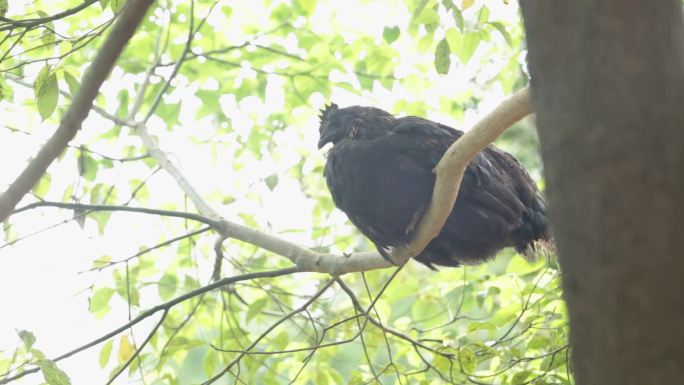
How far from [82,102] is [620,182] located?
1.03m

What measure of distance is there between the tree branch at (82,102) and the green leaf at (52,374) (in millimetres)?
996

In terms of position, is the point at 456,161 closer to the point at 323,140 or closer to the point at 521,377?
the point at 521,377

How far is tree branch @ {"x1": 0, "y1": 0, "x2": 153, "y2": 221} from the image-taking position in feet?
5.32

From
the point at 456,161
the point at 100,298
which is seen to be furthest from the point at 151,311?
the point at 456,161

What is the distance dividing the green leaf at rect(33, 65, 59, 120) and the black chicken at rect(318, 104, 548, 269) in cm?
104

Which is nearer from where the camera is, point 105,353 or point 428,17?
point 428,17

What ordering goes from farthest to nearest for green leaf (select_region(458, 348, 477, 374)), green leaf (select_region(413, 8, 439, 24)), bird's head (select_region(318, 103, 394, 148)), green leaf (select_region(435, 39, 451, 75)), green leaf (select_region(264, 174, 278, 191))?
green leaf (select_region(264, 174, 278, 191)), bird's head (select_region(318, 103, 394, 148)), green leaf (select_region(413, 8, 439, 24)), green leaf (select_region(435, 39, 451, 75)), green leaf (select_region(458, 348, 477, 374))

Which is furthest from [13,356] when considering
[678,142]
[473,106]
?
[678,142]

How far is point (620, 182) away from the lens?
3.86 feet

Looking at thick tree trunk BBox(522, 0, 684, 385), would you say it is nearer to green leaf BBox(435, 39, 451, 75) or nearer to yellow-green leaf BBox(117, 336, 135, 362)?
green leaf BBox(435, 39, 451, 75)

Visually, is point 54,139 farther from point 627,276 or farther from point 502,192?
point 502,192

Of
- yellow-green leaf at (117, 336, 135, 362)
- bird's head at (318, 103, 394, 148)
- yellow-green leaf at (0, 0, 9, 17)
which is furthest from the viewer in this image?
yellow-green leaf at (117, 336, 135, 362)

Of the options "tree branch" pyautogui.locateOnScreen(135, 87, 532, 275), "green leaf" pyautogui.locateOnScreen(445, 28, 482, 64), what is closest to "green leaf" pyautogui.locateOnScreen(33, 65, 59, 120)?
"tree branch" pyautogui.locateOnScreen(135, 87, 532, 275)

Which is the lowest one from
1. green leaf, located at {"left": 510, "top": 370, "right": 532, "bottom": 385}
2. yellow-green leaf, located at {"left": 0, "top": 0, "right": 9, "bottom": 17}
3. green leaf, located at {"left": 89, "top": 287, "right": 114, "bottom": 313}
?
green leaf, located at {"left": 510, "top": 370, "right": 532, "bottom": 385}
